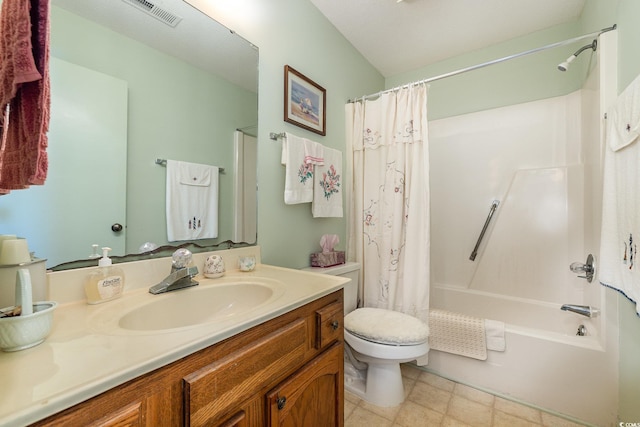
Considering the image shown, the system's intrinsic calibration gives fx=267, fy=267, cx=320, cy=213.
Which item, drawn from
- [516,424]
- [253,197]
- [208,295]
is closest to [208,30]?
[253,197]

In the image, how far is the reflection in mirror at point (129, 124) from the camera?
0.76 m

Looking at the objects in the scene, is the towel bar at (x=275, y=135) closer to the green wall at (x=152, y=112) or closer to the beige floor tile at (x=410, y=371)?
the green wall at (x=152, y=112)

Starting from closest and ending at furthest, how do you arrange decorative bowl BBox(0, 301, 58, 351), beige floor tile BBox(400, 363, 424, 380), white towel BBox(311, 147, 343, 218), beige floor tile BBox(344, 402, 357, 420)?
decorative bowl BBox(0, 301, 58, 351)
beige floor tile BBox(344, 402, 357, 420)
white towel BBox(311, 147, 343, 218)
beige floor tile BBox(400, 363, 424, 380)

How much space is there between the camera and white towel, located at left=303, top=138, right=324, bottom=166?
1.53m

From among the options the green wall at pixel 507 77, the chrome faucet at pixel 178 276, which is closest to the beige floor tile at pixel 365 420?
the chrome faucet at pixel 178 276

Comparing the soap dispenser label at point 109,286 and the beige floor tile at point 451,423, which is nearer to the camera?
the soap dispenser label at point 109,286

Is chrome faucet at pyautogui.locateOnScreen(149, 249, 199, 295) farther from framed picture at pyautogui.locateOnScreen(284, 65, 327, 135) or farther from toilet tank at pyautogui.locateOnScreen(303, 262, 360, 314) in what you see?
framed picture at pyautogui.locateOnScreen(284, 65, 327, 135)

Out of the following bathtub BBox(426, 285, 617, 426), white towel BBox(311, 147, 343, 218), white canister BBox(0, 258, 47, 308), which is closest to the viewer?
white canister BBox(0, 258, 47, 308)

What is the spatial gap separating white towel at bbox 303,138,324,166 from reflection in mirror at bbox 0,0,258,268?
37cm

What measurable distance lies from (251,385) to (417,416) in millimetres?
1190

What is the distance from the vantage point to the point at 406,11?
1.74 m

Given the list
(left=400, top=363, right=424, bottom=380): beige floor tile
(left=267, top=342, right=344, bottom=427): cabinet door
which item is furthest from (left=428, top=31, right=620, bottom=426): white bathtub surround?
(left=267, top=342, right=344, bottom=427): cabinet door

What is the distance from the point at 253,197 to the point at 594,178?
1.95 m

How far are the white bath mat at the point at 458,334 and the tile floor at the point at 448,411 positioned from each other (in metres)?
0.22
